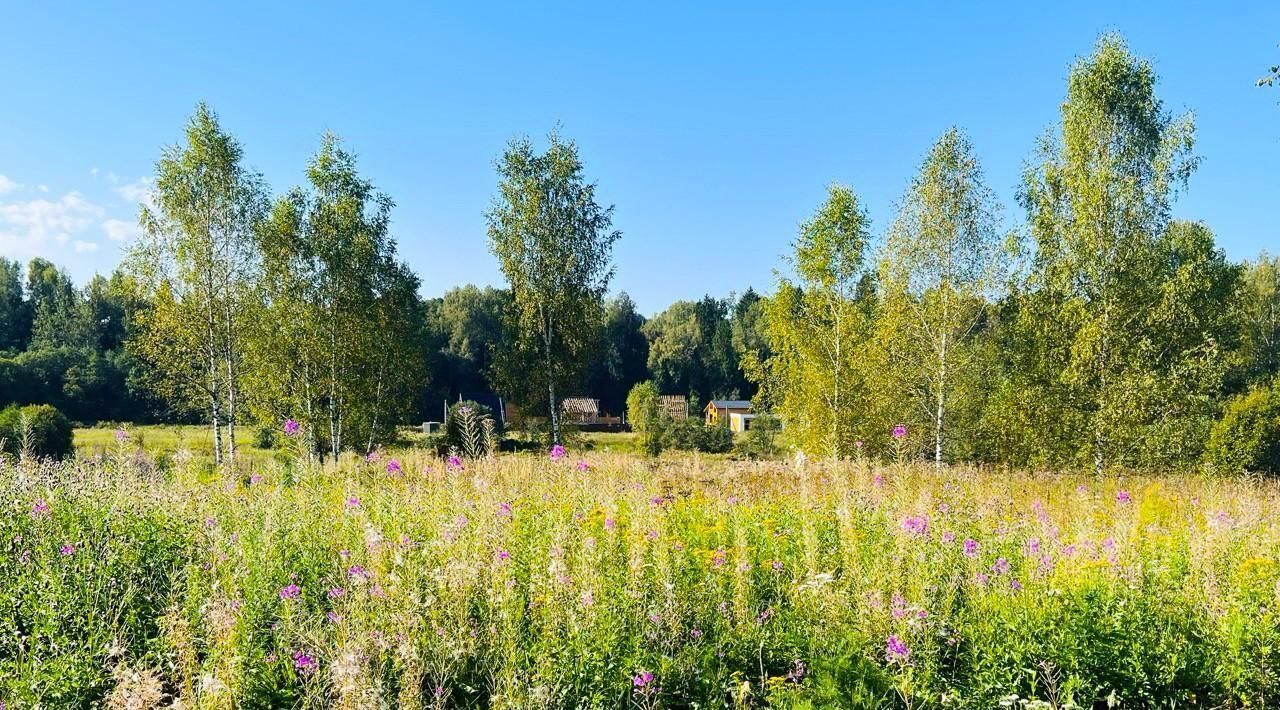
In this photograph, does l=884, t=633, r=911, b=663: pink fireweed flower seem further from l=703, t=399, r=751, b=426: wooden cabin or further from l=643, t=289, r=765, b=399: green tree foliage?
l=643, t=289, r=765, b=399: green tree foliage

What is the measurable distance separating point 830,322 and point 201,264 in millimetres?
18233

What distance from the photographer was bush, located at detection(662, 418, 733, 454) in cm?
4000

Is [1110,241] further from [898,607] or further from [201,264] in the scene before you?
[201,264]

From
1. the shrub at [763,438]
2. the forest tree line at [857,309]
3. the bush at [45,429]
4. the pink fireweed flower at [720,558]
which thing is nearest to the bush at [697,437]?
the shrub at [763,438]

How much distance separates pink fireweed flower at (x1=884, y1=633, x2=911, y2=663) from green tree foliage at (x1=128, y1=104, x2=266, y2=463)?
2025 centimetres

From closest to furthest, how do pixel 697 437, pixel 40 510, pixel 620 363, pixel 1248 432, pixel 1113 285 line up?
pixel 40 510 < pixel 1113 285 < pixel 1248 432 < pixel 697 437 < pixel 620 363

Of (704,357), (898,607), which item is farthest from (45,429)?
(704,357)

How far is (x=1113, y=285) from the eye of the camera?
15695 mm

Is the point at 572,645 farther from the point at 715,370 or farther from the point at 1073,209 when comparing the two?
the point at 715,370

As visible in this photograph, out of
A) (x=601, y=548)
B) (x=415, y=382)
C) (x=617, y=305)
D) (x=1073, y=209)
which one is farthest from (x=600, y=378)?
(x=601, y=548)

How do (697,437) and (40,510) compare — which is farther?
(697,437)

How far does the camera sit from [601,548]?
4.85m

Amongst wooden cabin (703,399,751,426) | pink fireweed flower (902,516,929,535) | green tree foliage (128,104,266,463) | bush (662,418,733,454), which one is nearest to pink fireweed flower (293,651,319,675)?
pink fireweed flower (902,516,929,535)

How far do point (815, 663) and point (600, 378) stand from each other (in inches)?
2882
